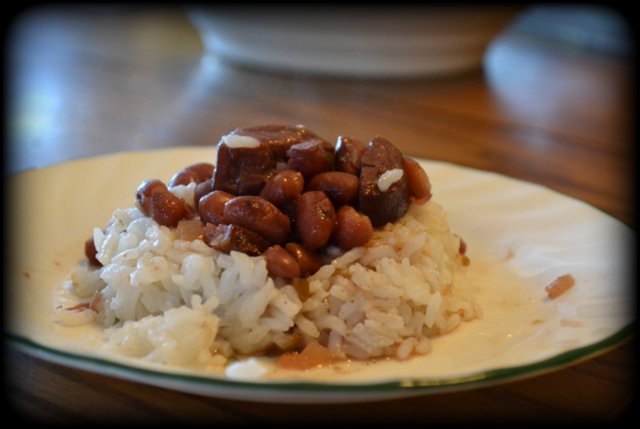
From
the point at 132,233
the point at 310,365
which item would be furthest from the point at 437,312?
the point at 132,233

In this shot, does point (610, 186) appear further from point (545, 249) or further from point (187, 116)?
point (187, 116)

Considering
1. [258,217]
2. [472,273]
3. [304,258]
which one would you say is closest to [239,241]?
[258,217]

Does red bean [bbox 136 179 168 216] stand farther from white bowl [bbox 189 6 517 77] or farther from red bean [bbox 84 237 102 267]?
white bowl [bbox 189 6 517 77]

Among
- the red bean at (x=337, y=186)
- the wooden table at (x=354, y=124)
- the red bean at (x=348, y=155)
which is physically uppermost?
the red bean at (x=348, y=155)

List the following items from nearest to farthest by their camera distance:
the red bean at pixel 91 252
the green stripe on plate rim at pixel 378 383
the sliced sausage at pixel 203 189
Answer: the green stripe on plate rim at pixel 378 383
the sliced sausage at pixel 203 189
the red bean at pixel 91 252

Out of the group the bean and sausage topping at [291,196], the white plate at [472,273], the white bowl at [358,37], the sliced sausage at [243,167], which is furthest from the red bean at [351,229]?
the white bowl at [358,37]

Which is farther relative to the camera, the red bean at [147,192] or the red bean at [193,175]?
the red bean at [193,175]

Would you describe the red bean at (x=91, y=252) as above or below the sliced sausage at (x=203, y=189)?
below

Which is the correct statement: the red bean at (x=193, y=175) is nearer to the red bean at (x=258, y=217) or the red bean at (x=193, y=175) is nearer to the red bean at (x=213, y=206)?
the red bean at (x=213, y=206)
